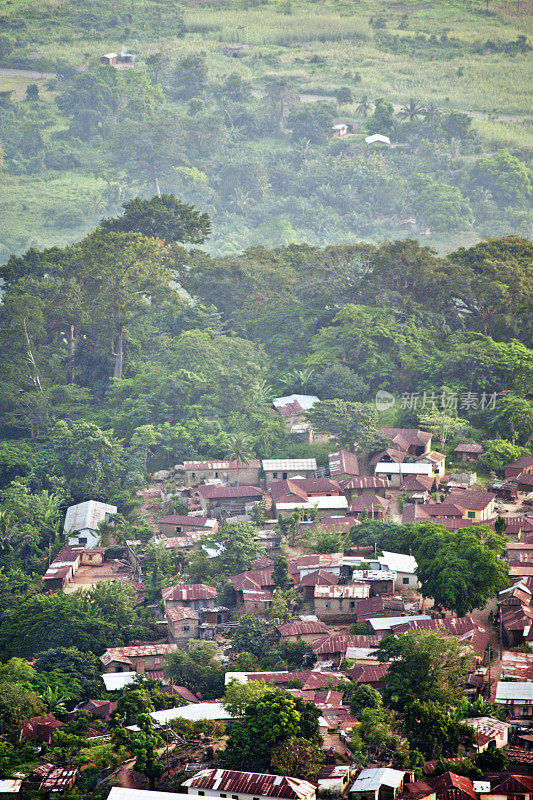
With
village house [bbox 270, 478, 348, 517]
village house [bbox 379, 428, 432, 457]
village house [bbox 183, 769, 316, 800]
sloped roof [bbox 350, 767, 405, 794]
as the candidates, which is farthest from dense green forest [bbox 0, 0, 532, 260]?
village house [bbox 183, 769, 316, 800]

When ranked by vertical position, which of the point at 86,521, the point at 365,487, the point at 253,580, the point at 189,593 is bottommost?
the point at 86,521

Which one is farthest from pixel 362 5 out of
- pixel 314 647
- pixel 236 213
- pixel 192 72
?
pixel 314 647

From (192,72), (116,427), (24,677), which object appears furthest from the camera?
(192,72)

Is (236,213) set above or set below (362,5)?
below

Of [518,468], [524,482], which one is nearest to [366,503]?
[524,482]

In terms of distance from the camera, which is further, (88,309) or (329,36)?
(329,36)

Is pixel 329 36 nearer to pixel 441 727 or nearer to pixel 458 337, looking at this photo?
pixel 458 337

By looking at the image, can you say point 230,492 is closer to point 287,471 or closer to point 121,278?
point 287,471

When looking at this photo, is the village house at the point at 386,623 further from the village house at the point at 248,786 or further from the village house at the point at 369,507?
the village house at the point at 248,786
